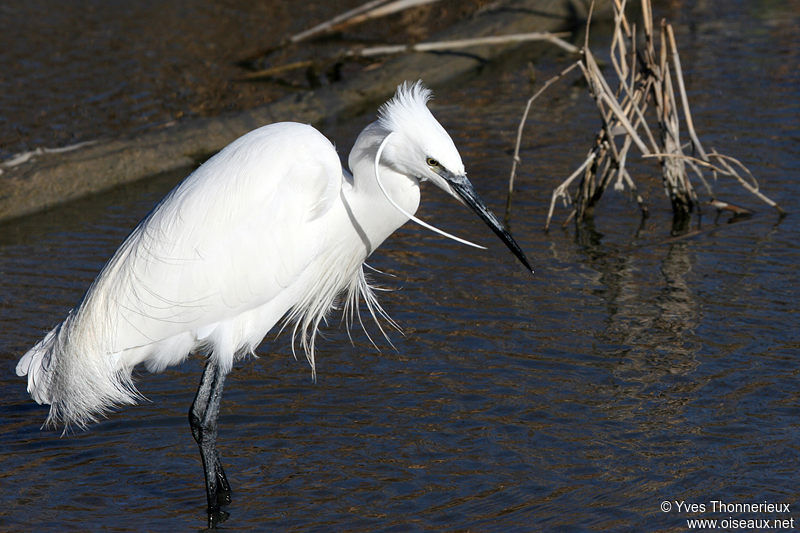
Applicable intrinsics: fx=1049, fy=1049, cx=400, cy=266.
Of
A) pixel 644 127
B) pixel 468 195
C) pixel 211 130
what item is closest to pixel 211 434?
pixel 468 195

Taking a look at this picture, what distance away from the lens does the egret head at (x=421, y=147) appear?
358cm

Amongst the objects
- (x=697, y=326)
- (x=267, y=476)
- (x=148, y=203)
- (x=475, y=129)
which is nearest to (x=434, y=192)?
(x=475, y=129)

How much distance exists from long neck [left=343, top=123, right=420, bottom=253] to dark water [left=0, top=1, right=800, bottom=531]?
37.5 inches

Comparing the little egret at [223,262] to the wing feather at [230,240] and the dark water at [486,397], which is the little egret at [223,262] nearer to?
the wing feather at [230,240]

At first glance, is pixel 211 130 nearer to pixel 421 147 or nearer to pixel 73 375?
pixel 73 375

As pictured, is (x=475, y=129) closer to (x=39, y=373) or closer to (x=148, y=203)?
(x=148, y=203)

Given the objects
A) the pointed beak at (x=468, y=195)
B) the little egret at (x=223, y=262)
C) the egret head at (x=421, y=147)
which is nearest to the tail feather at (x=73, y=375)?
the little egret at (x=223, y=262)

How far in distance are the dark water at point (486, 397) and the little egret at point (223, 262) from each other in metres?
0.35

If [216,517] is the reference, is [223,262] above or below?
above

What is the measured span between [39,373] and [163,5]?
8.76 m

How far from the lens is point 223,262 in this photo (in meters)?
A: 4.02

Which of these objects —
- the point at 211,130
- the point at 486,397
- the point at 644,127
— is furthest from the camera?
the point at 211,130

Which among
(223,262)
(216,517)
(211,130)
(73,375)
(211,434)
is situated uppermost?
(211,130)

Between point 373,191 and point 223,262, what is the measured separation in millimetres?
645
